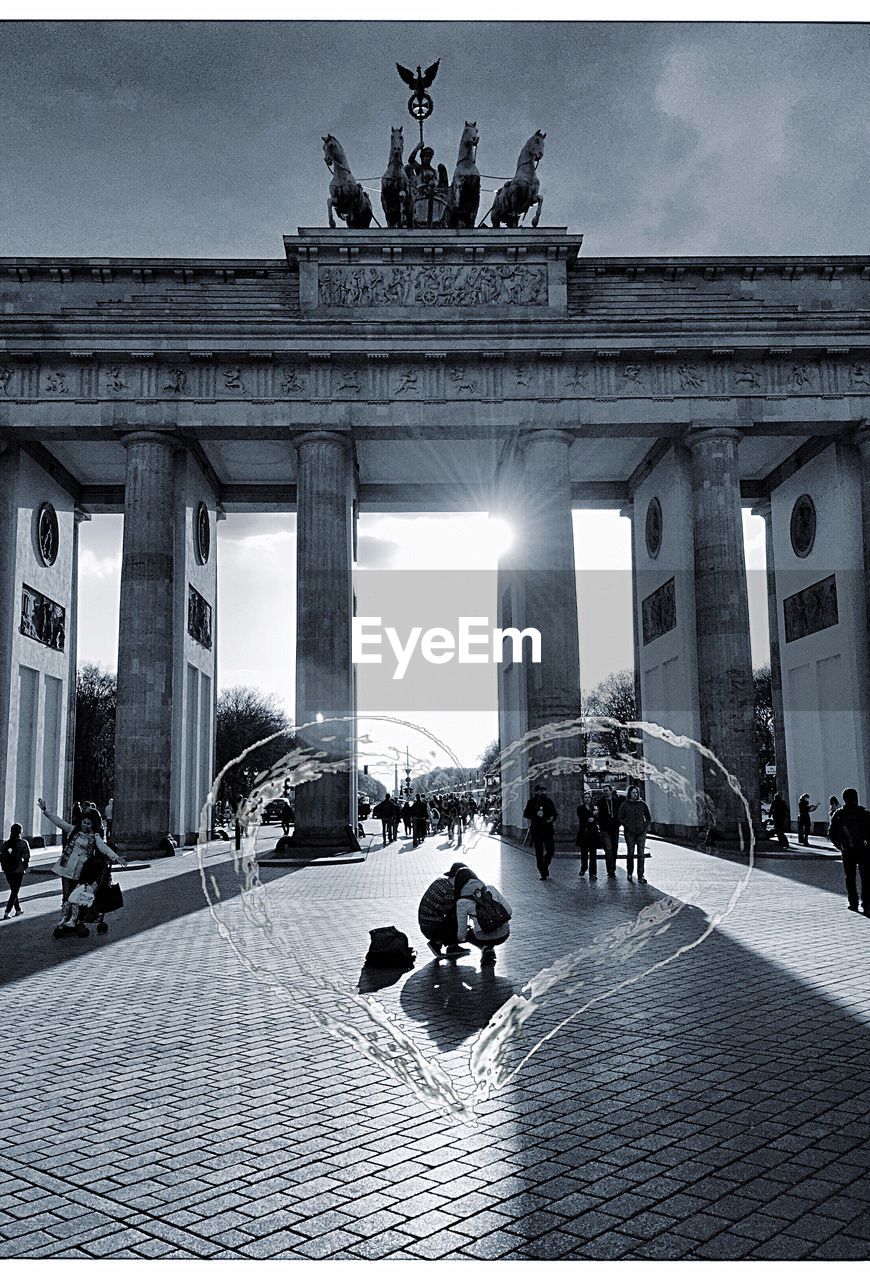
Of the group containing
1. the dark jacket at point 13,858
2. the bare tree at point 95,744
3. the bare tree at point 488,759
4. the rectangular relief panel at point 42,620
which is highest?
the rectangular relief panel at point 42,620

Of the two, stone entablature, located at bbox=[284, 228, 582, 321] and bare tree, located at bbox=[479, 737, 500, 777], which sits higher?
stone entablature, located at bbox=[284, 228, 582, 321]

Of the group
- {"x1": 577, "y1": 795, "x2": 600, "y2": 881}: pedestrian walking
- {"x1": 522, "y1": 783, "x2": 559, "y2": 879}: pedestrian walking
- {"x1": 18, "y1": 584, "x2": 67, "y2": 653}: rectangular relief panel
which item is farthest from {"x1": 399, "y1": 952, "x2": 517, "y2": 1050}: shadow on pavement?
{"x1": 18, "y1": 584, "x2": 67, "y2": 653}: rectangular relief panel

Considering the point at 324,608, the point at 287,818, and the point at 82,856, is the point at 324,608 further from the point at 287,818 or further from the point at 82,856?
the point at 82,856

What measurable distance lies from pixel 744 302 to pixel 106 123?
1250 inches

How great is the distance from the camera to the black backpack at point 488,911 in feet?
26.1

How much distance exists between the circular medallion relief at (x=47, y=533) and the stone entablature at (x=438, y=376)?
5.88 m

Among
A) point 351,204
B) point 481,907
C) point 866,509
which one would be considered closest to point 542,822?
point 481,907

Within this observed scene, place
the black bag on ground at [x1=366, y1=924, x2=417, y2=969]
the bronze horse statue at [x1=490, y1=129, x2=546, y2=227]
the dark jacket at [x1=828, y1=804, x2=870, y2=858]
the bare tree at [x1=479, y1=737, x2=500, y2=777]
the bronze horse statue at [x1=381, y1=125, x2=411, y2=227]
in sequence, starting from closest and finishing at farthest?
the bare tree at [x1=479, y1=737, x2=500, y2=777]
the black bag on ground at [x1=366, y1=924, x2=417, y2=969]
the dark jacket at [x1=828, y1=804, x2=870, y2=858]
the bronze horse statue at [x1=490, y1=129, x2=546, y2=227]
the bronze horse statue at [x1=381, y1=125, x2=411, y2=227]

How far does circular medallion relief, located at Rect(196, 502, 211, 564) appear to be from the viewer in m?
38.5

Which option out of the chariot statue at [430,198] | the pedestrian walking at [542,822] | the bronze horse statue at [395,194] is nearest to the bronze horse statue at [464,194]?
the chariot statue at [430,198]

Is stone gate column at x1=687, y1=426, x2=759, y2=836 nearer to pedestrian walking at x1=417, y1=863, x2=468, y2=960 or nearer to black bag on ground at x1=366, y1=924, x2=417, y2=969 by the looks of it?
pedestrian walking at x1=417, y1=863, x2=468, y2=960

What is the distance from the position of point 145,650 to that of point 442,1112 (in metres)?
28.5

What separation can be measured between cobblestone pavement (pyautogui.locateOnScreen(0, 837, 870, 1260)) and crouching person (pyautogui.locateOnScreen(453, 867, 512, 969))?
510 mm

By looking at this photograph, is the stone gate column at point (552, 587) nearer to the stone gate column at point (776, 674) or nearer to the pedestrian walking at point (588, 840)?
the pedestrian walking at point (588, 840)
